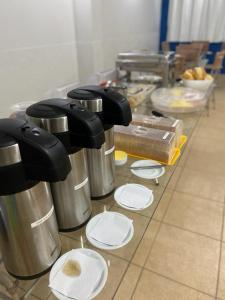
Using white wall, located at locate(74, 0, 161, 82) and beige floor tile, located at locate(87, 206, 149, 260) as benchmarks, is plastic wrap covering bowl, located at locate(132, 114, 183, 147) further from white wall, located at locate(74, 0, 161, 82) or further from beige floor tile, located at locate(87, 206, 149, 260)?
white wall, located at locate(74, 0, 161, 82)

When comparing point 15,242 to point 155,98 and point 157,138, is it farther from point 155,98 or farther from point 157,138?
point 155,98

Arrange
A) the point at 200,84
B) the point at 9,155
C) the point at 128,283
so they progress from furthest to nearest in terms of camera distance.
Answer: the point at 200,84
the point at 128,283
the point at 9,155

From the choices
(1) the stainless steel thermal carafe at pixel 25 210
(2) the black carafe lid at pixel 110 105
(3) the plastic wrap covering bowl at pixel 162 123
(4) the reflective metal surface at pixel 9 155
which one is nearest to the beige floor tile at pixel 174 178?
(3) the plastic wrap covering bowl at pixel 162 123

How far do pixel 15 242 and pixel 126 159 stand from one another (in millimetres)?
495

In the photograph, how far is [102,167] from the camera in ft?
2.10

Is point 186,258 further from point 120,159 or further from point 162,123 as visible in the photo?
point 162,123

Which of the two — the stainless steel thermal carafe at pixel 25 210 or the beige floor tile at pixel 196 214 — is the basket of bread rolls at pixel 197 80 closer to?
the beige floor tile at pixel 196 214

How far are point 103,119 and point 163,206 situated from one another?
11.9 inches

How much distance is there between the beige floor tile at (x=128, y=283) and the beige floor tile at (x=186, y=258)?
0.10ft

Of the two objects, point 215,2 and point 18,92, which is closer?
point 18,92

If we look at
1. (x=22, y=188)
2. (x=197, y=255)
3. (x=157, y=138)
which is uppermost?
(x=22, y=188)

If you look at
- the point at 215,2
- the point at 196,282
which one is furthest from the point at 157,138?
the point at 215,2

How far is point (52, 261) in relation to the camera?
1.61ft

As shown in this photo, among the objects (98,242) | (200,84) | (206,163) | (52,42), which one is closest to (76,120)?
(98,242)
